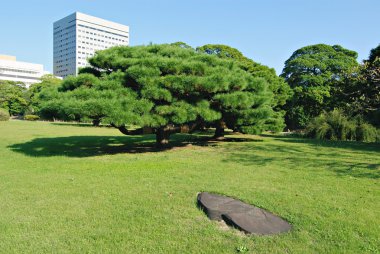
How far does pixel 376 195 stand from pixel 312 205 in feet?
4.26

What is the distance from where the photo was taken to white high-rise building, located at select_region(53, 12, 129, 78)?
3762 inches

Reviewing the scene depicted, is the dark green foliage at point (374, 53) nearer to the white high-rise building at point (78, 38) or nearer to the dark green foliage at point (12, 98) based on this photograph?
the dark green foliage at point (12, 98)

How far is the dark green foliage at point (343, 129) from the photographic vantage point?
1639 centimetres

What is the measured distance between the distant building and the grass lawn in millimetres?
82794

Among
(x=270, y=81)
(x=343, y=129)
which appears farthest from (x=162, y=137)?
(x=343, y=129)

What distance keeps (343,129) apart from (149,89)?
13386 millimetres

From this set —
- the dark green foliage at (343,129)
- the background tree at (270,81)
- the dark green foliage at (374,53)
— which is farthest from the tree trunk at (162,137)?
the dark green foliage at (374,53)

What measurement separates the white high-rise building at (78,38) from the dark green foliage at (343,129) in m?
88.1

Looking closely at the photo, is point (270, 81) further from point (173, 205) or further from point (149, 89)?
point (173, 205)

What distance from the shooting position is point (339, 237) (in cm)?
306

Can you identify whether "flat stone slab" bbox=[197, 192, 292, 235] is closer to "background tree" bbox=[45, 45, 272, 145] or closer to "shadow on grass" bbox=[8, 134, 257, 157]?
"background tree" bbox=[45, 45, 272, 145]

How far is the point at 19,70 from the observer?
259ft

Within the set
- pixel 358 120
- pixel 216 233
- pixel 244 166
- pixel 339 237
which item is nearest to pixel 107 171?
pixel 244 166

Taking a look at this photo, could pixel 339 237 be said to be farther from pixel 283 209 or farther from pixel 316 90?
pixel 316 90
